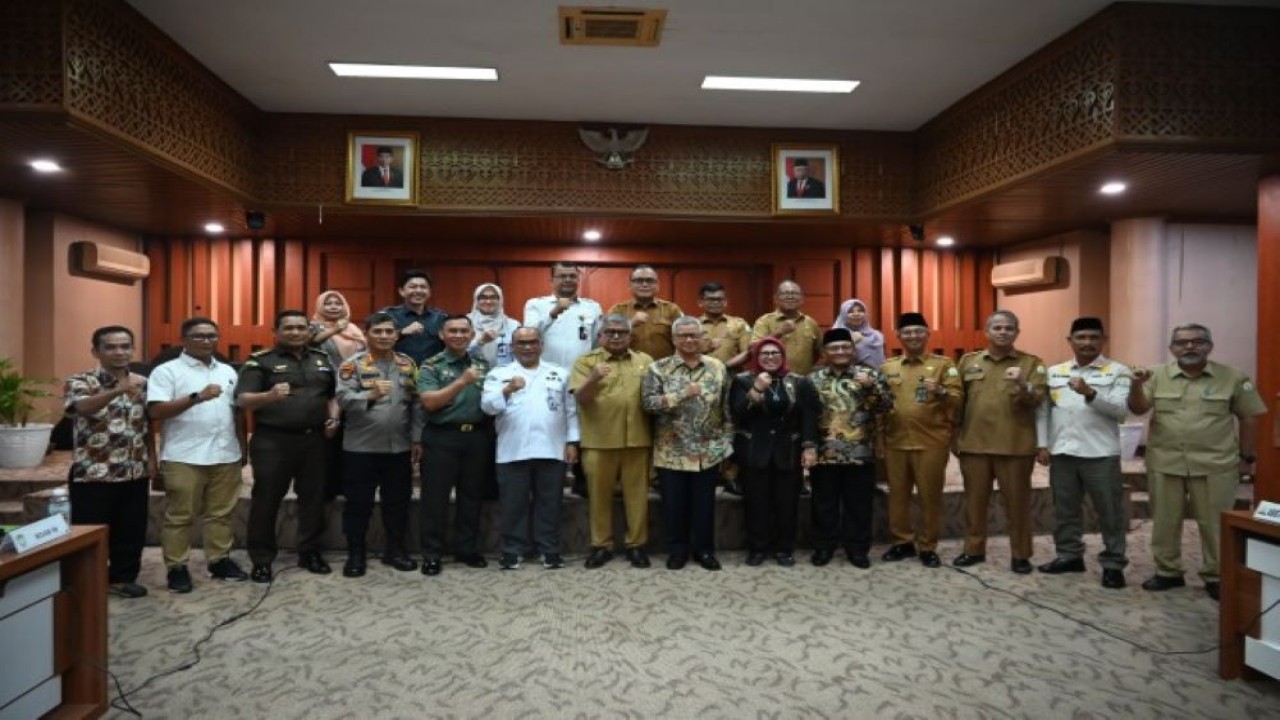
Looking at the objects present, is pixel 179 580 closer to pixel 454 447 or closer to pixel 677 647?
pixel 454 447

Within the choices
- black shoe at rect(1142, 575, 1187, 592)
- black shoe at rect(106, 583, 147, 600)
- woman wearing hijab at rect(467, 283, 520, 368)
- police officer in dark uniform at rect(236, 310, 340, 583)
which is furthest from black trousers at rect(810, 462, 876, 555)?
black shoe at rect(106, 583, 147, 600)

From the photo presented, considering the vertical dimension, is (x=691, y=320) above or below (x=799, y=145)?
below

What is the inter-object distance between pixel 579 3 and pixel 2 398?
574 centimetres

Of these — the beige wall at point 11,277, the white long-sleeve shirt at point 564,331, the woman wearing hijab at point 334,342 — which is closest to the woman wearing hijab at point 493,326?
the white long-sleeve shirt at point 564,331

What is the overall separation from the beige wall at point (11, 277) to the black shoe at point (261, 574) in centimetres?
413

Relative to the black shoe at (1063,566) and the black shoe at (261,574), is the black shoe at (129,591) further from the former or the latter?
Answer: the black shoe at (1063,566)

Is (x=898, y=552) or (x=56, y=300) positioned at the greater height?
(x=56, y=300)

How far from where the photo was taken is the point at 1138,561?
491 centimetres

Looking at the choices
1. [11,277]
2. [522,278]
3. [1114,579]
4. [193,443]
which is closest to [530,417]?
[193,443]

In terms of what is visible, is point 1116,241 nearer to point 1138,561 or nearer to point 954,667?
point 1138,561

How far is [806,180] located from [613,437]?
12.0ft

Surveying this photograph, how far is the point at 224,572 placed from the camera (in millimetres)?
4430

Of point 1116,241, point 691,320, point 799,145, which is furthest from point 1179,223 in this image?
point 691,320

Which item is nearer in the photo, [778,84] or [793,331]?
[793,331]
